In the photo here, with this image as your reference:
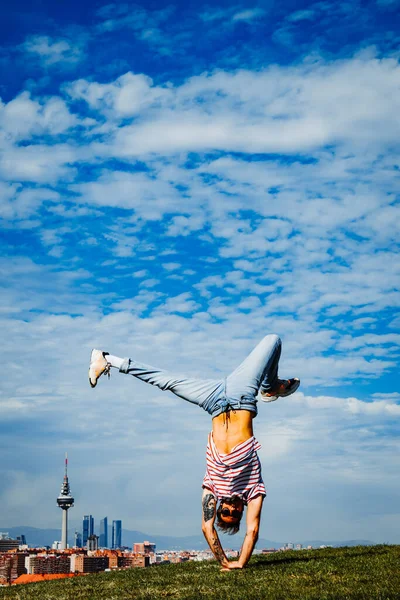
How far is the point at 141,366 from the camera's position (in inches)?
472

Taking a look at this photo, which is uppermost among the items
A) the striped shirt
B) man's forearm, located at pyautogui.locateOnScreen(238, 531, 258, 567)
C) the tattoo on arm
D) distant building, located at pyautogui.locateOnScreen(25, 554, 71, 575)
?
the striped shirt

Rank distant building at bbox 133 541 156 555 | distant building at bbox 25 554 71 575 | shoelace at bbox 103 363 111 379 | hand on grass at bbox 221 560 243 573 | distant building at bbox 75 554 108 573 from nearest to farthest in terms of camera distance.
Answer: hand on grass at bbox 221 560 243 573 → shoelace at bbox 103 363 111 379 → distant building at bbox 75 554 108 573 → distant building at bbox 25 554 71 575 → distant building at bbox 133 541 156 555

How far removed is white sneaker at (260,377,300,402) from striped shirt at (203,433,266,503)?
141cm

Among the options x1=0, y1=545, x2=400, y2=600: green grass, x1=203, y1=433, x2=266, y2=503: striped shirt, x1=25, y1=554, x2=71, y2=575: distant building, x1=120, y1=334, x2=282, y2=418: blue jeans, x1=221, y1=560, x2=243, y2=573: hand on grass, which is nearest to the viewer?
x1=0, y1=545, x2=400, y2=600: green grass

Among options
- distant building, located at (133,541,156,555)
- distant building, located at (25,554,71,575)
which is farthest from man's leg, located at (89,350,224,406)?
distant building, located at (133,541,156,555)

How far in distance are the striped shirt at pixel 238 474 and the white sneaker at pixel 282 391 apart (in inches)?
55.6

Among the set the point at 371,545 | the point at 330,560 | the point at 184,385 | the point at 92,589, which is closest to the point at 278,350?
the point at 184,385

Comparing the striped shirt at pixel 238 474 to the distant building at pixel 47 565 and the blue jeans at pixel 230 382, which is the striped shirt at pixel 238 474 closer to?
the blue jeans at pixel 230 382

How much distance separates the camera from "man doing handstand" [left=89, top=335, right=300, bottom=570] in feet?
35.4

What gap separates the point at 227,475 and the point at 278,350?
223 cm

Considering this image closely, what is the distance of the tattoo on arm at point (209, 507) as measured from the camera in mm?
10852

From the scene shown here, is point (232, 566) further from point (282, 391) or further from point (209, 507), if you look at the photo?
point (282, 391)

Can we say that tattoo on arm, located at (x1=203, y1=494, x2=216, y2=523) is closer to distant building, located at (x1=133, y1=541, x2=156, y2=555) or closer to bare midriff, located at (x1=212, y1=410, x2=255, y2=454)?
bare midriff, located at (x1=212, y1=410, x2=255, y2=454)

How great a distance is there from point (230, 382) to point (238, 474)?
1.49 metres
